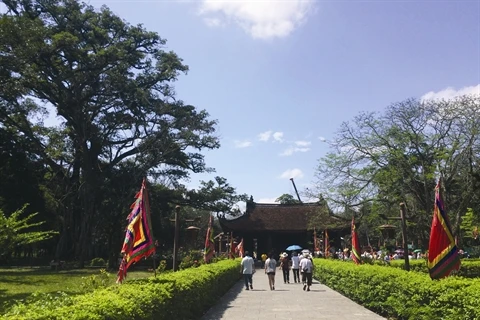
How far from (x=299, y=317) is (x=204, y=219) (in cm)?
5606

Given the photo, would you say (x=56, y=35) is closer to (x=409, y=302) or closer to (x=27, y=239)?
(x=27, y=239)

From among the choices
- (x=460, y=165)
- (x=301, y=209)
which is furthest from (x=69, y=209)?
(x=460, y=165)

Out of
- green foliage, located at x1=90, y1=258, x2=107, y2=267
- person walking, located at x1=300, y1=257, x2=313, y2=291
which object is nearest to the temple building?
green foliage, located at x1=90, y1=258, x2=107, y2=267

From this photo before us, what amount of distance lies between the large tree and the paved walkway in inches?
834

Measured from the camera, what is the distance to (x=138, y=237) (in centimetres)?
797

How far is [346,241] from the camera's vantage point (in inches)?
1540

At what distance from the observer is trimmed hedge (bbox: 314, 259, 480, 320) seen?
19.8 ft

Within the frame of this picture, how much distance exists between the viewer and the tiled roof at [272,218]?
35469 millimetres

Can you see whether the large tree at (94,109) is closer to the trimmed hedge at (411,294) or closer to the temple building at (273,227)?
the temple building at (273,227)

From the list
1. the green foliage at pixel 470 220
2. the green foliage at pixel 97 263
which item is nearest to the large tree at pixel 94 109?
the green foliage at pixel 97 263

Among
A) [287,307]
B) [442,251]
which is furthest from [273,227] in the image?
[442,251]

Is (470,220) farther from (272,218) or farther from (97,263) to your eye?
(97,263)

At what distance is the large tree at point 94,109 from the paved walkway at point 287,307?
69.5 feet

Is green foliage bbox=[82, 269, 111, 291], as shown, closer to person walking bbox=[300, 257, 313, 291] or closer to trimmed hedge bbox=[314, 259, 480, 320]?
trimmed hedge bbox=[314, 259, 480, 320]
